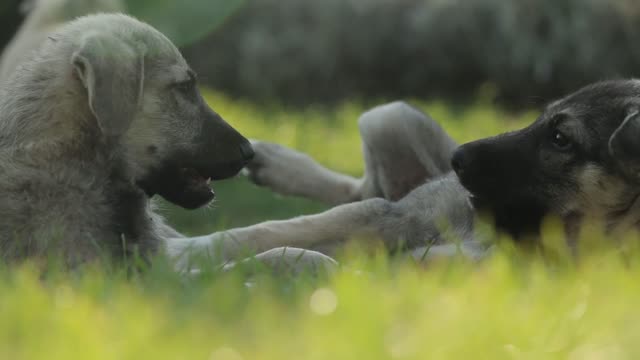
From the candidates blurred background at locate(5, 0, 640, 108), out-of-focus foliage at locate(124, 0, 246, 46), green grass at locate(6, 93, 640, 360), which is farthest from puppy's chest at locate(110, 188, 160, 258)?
blurred background at locate(5, 0, 640, 108)

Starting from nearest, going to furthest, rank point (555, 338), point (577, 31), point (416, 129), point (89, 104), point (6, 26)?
1. point (555, 338)
2. point (89, 104)
3. point (416, 129)
4. point (6, 26)
5. point (577, 31)

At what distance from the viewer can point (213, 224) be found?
6.58 metres

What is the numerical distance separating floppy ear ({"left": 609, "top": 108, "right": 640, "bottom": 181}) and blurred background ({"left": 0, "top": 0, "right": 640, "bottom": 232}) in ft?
25.0

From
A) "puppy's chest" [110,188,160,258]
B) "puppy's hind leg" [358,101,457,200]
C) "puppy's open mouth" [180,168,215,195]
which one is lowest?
"puppy's hind leg" [358,101,457,200]

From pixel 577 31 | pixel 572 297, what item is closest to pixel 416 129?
pixel 572 297

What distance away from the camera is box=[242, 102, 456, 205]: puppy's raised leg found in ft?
20.0

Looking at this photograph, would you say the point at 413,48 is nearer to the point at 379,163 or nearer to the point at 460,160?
the point at 379,163

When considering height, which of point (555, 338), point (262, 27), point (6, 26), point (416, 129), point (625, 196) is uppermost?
point (555, 338)

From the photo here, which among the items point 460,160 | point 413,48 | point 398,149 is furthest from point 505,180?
point 413,48

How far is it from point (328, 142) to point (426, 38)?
3.58 m

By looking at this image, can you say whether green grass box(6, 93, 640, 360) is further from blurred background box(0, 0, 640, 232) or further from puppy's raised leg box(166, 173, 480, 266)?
blurred background box(0, 0, 640, 232)

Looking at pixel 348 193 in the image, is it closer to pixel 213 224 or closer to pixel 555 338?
pixel 213 224

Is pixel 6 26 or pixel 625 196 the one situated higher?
pixel 625 196

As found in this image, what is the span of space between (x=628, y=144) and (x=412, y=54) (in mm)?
9045
